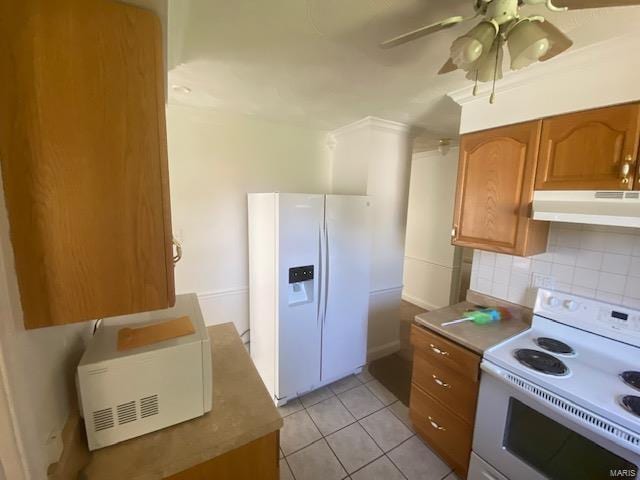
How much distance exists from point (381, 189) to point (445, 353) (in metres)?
1.56

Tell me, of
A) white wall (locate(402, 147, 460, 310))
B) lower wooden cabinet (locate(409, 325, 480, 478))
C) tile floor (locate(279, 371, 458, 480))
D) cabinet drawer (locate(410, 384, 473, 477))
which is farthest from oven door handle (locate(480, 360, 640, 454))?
white wall (locate(402, 147, 460, 310))

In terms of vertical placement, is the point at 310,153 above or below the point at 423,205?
above

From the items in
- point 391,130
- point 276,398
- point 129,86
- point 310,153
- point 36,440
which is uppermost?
point 391,130

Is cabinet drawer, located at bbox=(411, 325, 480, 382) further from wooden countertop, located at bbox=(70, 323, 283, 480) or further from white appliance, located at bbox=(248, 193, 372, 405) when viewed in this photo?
wooden countertop, located at bbox=(70, 323, 283, 480)

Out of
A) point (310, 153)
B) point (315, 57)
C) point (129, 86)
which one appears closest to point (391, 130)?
point (310, 153)

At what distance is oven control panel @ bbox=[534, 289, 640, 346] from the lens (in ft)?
4.27

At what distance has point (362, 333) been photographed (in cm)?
241

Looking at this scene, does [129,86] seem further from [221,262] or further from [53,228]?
[221,262]

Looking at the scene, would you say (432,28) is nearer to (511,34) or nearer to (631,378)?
(511,34)

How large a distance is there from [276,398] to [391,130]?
2542 mm

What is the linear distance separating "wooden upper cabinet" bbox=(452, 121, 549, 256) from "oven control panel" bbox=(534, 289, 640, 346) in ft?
0.98

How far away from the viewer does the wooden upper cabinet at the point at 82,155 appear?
0.54 meters

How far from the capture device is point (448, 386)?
1.56 metres

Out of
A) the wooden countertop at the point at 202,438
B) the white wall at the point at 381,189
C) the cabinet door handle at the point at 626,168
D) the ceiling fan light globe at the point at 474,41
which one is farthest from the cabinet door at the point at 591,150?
the wooden countertop at the point at 202,438
